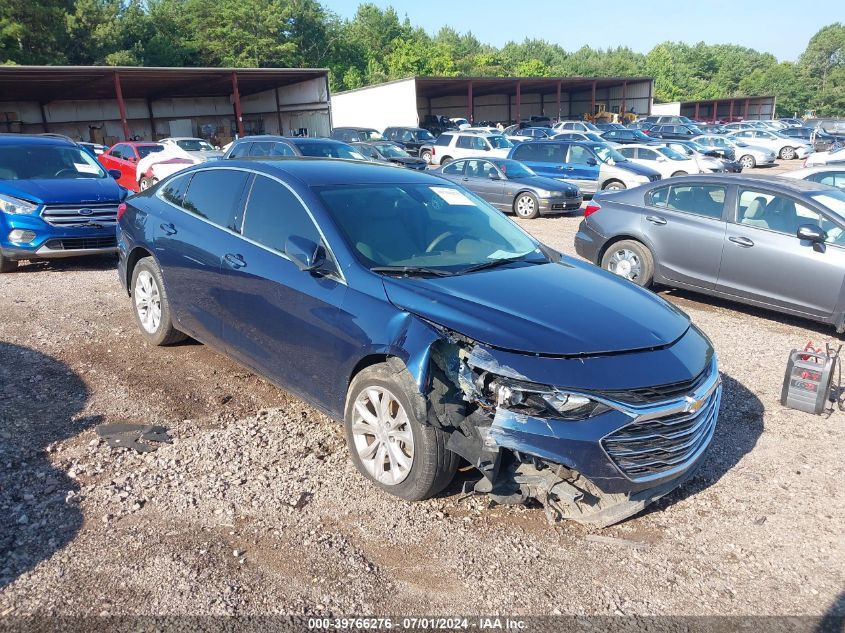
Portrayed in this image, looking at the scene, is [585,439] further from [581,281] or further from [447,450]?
[581,281]

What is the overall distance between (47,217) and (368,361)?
6646 millimetres

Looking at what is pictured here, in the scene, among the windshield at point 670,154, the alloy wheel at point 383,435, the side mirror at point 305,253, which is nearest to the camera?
the alloy wheel at point 383,435

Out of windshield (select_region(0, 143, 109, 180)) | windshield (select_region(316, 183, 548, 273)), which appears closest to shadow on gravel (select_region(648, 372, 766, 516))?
windshield (select_region(316, 183, 548, 273))

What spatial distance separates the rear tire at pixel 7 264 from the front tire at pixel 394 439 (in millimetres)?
7055

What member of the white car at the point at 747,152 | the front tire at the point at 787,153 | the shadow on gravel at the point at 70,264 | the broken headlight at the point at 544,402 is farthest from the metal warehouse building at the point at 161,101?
the broken headlight at the point at 544,402

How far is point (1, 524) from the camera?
131 inches

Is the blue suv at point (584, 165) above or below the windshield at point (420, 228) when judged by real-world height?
below

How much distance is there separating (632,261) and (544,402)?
5.60 m

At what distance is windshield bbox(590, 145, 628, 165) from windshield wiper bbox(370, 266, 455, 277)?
1626cm

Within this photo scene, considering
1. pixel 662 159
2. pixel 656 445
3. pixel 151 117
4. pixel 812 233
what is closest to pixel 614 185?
pixel 662 159

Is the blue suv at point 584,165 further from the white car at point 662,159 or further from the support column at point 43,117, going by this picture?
the support column at point 43,117

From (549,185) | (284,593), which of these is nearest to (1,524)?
(284,593)

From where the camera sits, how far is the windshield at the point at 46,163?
918 centimetres

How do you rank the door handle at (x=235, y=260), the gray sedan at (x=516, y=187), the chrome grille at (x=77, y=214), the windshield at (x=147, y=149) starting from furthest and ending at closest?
the windshield at (x=147, y=149), the gray sedan at (x=516, y=187), the chrome grille at (x=77, y=214), the door handle at (x=235, y=260)
